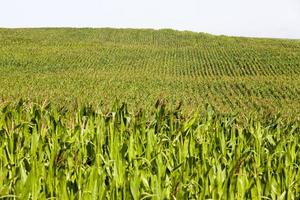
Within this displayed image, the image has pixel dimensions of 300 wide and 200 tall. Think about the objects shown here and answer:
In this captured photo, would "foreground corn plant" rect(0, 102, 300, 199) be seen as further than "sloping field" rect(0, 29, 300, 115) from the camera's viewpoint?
No

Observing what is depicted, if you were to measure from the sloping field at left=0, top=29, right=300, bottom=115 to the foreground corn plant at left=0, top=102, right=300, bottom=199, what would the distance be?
12.4 metres

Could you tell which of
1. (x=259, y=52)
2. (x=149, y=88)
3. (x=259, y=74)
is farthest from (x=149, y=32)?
(x=149, y=88)

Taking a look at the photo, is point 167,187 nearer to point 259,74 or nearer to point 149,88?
point 149,88

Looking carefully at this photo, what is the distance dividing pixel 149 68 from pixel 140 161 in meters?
47.1

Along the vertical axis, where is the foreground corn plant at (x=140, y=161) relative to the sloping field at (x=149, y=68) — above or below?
above

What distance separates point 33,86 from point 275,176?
106 ft

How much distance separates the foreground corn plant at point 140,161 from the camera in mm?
2721

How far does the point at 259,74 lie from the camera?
152ft

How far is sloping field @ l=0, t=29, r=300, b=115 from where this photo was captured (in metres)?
31.0

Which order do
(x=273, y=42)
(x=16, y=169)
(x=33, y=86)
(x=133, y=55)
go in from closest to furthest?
1. (x=16, y=169)
2. (x=33, y=86)
3. (x=133, y=55)
4. (x=273, y=42)

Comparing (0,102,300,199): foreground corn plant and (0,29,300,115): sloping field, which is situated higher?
(0,102,300,199): foreground corn plant

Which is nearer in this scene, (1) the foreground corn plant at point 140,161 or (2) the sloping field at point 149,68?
(1) the foreground corn plant at point 140,161

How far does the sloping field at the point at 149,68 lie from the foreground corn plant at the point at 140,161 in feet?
40.8

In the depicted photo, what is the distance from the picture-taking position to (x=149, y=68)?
165ft
